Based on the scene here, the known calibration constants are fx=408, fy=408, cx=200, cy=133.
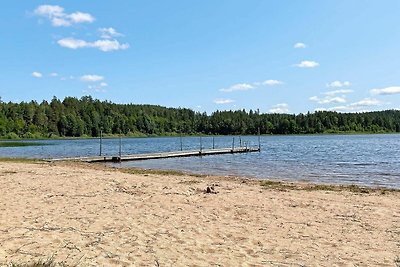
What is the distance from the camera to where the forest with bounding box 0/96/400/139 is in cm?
15188

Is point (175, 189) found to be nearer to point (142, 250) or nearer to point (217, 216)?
point (217, 216)

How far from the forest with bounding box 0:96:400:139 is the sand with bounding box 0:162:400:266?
143361mm

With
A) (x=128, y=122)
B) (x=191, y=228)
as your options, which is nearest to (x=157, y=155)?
(x=191, y=228)

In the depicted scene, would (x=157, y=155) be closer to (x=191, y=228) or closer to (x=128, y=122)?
(x=191, y=228)

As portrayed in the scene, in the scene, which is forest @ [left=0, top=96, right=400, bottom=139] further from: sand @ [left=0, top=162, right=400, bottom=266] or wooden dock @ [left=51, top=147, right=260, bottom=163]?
sand @ [left=0, top=162, right=400, bottom=266]

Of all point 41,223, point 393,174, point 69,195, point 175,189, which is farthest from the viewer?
point 393,174

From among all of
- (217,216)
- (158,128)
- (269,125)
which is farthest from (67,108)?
(217,216)

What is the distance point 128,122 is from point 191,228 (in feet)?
581

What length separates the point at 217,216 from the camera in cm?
1131

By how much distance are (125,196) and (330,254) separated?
27.0 ft

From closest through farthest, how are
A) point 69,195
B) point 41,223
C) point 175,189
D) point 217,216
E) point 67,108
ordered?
1. point 41,223
2. point 217,216
3. point 69,195
4. point 175,189
5. point 67,108

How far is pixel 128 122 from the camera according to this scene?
184m

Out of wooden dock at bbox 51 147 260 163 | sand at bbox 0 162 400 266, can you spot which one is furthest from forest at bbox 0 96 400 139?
sand at bbox 0 162 400 266

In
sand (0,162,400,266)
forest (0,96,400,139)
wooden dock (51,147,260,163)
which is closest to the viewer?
sand (0,162,400,266)
